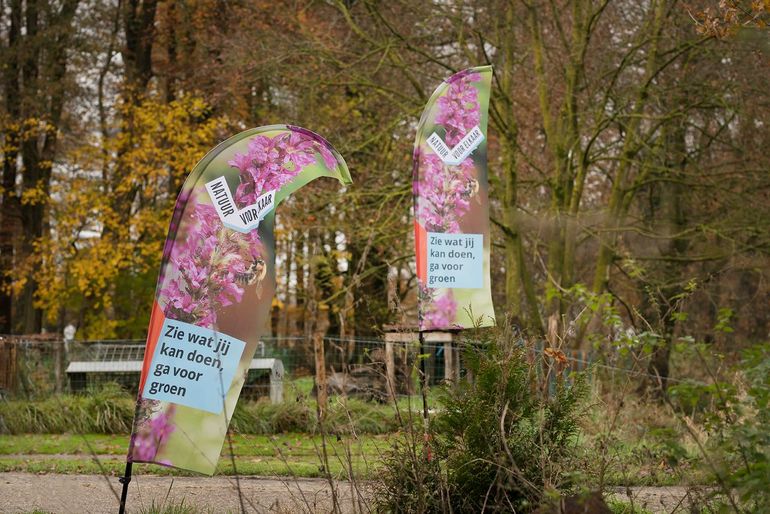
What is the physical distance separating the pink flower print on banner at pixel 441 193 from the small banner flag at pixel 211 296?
Answer: 2175mm

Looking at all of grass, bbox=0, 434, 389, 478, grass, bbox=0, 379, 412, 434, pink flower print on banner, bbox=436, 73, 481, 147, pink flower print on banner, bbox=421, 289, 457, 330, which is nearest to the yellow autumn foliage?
grass, bbox=0, 379, 412, 434

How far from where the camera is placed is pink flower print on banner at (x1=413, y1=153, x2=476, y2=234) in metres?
9.25

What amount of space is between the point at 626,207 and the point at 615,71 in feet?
8.76

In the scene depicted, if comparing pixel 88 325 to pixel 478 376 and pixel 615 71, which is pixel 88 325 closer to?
pixel 615 71

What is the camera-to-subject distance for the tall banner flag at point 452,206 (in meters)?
9.19

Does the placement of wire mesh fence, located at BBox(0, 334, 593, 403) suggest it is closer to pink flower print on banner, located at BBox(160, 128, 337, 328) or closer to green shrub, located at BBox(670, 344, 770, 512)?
pink flower print on banner, located at BBox(160, 128, 337, 328)

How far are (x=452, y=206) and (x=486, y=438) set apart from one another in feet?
11.3

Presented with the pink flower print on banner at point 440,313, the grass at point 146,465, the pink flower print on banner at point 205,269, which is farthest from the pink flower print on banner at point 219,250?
the grass at point 146,465

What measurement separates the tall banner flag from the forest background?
164 cm

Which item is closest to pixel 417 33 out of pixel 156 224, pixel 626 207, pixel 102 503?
pixel 626 207

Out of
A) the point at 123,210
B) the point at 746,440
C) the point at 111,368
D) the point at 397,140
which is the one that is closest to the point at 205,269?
the point at 746,440

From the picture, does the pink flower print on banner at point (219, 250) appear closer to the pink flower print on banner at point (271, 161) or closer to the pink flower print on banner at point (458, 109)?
the pink flower print on banner at point (271, 161)

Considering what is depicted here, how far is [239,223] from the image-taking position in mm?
6930

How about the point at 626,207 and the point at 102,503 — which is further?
the point at 626,207
